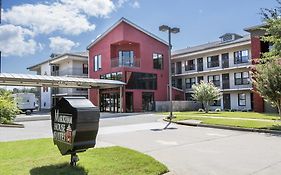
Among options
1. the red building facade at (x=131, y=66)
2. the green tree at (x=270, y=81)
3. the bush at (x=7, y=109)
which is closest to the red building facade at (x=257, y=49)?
the red building facade at (x=131, y=66)

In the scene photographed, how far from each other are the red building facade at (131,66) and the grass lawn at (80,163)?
90.4ft

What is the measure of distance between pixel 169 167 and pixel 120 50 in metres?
33.5

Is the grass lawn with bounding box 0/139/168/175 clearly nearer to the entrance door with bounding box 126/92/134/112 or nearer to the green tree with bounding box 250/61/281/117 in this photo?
the green tree with bounding box 250/61/281/117

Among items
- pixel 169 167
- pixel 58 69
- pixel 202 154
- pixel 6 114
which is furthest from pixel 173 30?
pixel 58 69

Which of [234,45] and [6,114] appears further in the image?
[234,45]

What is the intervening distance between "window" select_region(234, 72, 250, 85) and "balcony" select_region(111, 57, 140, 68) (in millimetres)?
12793

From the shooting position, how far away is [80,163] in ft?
24.4

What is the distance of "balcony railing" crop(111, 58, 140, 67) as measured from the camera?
37741mm

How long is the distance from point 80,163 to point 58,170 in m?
0.81

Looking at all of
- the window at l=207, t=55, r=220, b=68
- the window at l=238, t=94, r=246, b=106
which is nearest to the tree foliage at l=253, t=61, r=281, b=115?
the window at l=238, t=94, r=246, b=106

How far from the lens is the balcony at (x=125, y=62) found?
37750mm

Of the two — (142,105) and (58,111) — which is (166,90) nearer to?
(142,105)

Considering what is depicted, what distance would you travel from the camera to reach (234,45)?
37.6 m

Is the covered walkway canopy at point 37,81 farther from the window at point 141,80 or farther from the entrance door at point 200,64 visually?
the entrance door at point 200,64
